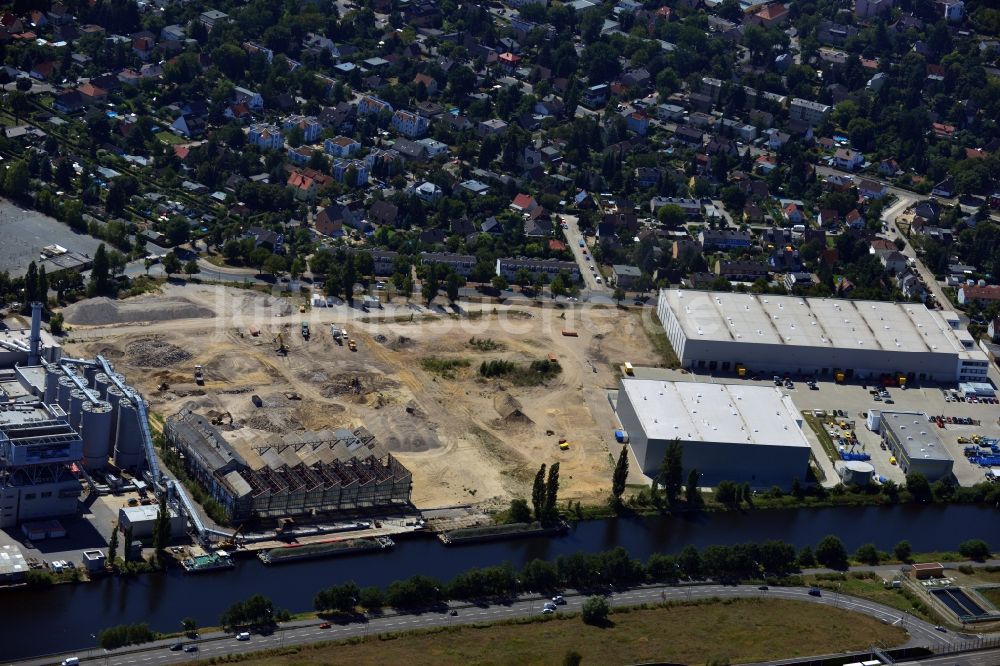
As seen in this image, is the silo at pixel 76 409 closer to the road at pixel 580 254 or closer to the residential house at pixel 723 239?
the road at pixel 580 254

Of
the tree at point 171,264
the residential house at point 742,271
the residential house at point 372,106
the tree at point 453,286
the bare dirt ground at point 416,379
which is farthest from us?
the residential house at point 372,106

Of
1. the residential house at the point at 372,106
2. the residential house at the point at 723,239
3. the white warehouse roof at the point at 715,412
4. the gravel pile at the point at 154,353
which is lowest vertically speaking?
the gravel pile at the point at 154,353

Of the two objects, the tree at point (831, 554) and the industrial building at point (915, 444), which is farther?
the industrial building at point (915, 444)

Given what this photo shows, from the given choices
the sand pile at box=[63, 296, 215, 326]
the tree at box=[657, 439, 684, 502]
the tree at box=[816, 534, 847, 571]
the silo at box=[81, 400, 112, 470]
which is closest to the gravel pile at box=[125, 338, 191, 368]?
the sand pile at box=[63, 296, 215, 326]

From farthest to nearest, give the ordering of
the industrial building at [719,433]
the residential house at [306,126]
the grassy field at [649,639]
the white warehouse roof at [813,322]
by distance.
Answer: the residential house at [306,126]
the white warehouse roof at [813,322]
the industrial building at [719,433]
the grassy field at [649,639]

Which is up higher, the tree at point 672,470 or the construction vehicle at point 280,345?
the tree at point 672,470

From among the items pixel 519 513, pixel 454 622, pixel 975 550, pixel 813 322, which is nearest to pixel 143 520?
pixel 454 622

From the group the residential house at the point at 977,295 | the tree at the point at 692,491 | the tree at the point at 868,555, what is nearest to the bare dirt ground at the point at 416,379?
the tree at the point at 692,491
